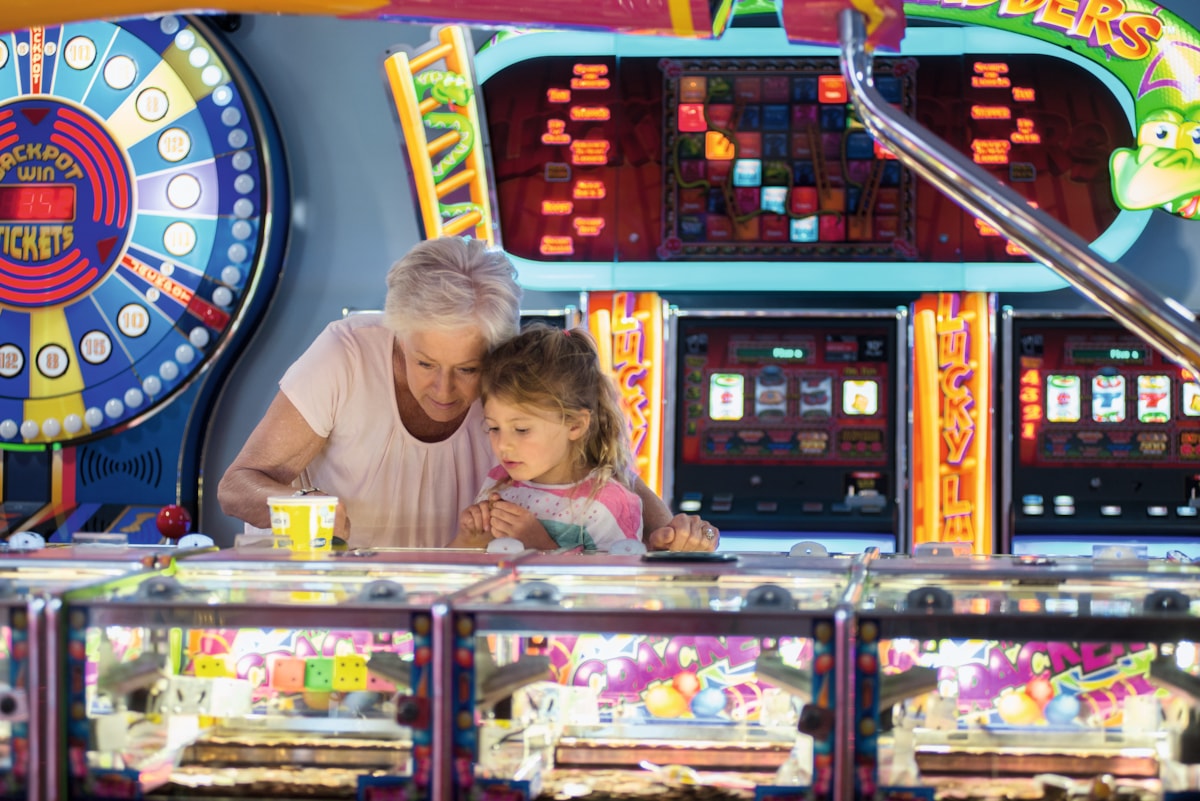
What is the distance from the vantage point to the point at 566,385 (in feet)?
7.61

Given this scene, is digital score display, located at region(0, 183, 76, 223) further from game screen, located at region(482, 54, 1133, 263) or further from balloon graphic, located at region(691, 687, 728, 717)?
balloon graphic, located at region(691, 687, 728, 717)

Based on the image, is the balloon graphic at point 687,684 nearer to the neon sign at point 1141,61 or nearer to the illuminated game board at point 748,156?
the illuminated game board at point 748,156

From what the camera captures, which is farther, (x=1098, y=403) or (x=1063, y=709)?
(x=1098, y=403)

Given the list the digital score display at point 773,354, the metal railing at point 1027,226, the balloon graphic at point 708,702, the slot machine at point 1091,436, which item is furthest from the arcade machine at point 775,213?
the metal railing at point 1027,226

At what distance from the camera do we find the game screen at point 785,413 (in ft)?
13.8

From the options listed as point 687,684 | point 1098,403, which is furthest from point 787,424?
point 687,684

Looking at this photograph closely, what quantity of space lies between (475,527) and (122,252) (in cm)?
267

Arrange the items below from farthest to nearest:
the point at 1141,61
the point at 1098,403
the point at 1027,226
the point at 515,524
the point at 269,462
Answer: the point at 1098,403, the point at 1141,61, the point at 269,462, the point at 515,524, the point at 1027,226

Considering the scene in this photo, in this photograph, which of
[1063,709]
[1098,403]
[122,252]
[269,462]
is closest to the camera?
[1063,709]

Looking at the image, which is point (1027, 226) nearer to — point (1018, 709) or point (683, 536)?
point (1018, 709)

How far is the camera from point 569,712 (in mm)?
1491

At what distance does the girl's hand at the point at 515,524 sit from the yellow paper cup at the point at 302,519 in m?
0.33

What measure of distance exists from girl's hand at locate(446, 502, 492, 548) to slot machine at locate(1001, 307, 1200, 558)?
7.55ft

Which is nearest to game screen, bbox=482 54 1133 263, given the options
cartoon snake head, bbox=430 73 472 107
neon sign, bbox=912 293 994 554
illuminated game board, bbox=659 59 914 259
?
illuminated game board, bbox=659 59 914 259
